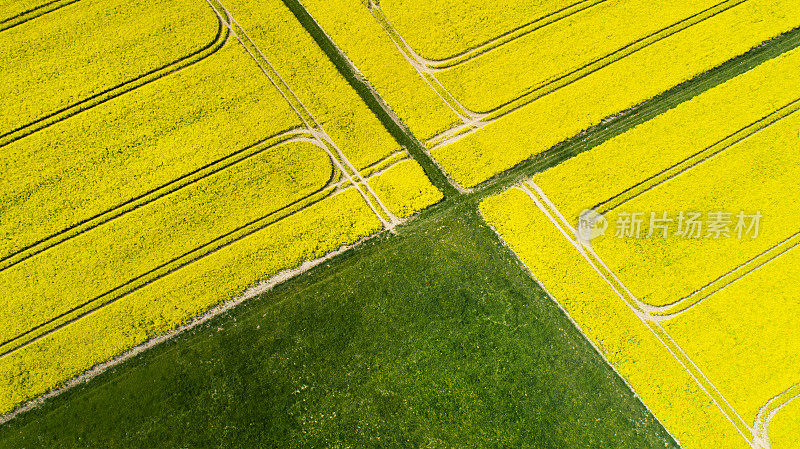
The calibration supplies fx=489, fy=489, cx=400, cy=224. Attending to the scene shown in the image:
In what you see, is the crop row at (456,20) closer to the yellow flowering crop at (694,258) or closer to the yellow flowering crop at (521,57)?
the yellow flowering crop at (521,57)

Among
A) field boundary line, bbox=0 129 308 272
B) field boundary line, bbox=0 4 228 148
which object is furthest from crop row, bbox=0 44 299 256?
field boundary line, bbox=0 4 228 148

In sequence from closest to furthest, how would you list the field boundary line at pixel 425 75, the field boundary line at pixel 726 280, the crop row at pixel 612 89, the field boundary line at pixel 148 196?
1. the field boundary line at pixel 148 196
2. the field boundary line at pixel 726 280
3. the crop row at pixel 612 89
4. the field boundary line at pixel 425 75

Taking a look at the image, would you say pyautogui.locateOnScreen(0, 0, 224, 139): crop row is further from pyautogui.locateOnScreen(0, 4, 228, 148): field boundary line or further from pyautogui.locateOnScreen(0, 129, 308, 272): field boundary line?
pyautogui.locateOnScreen(0, 129, 308, 272): field boundary line

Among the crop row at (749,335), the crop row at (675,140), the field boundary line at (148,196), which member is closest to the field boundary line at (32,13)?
the field boundary line at (148,196)

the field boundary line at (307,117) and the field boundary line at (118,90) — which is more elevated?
the field boundary line at (118,90)

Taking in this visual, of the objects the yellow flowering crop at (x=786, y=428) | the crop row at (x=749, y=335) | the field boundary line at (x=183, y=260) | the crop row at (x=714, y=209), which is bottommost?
the yellow flowering crop at (x=786, y=428)

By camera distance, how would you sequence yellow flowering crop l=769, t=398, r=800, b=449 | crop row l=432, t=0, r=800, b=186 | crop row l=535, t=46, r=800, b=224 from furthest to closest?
crop row l=432, t=0, r=800, b=186 < crop row l=535, t=46, r=800, b=224 < yellow flowering crop l=769, t=398, r=800, b=449

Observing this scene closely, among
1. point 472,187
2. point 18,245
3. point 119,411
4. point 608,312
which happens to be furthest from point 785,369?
point 18,245
